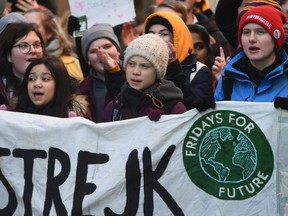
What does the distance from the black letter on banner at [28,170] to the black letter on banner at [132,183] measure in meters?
0.63

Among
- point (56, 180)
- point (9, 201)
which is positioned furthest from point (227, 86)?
point (9, 201)

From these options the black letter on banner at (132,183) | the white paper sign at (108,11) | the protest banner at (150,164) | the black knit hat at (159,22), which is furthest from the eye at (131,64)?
the white paper sign at (108,11)

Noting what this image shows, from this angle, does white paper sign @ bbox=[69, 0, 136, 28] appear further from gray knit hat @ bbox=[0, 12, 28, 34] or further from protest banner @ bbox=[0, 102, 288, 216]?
protest banner @ bbox=[0, 102, 288, 216]

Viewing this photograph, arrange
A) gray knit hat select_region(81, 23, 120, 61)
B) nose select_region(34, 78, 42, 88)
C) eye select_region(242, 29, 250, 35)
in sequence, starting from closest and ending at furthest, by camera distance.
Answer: eye select_region(242, 29, 250, 35), nose select_region(34, 78, 42, 88), gray knit hat select_region(81, 23, 120, 61)

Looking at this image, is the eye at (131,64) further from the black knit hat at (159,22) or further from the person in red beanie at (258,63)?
the black knit hat at (159,22)

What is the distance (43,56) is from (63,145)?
1.50 metres

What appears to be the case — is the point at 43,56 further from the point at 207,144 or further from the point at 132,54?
the point at 207,144

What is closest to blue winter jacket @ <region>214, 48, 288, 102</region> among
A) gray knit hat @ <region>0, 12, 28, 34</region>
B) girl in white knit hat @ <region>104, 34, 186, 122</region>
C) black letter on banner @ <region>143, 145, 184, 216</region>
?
girl in white knit hat @ <region>104, 34, 186, 122</region>

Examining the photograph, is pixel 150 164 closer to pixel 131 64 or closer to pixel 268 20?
pixel 131 64

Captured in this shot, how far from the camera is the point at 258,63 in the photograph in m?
7.61

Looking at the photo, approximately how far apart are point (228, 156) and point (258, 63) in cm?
80

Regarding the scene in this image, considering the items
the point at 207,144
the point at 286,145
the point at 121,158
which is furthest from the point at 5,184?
the point at 286,145

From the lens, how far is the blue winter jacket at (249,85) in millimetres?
7453

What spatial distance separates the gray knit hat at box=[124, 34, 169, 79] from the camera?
25.8ft
